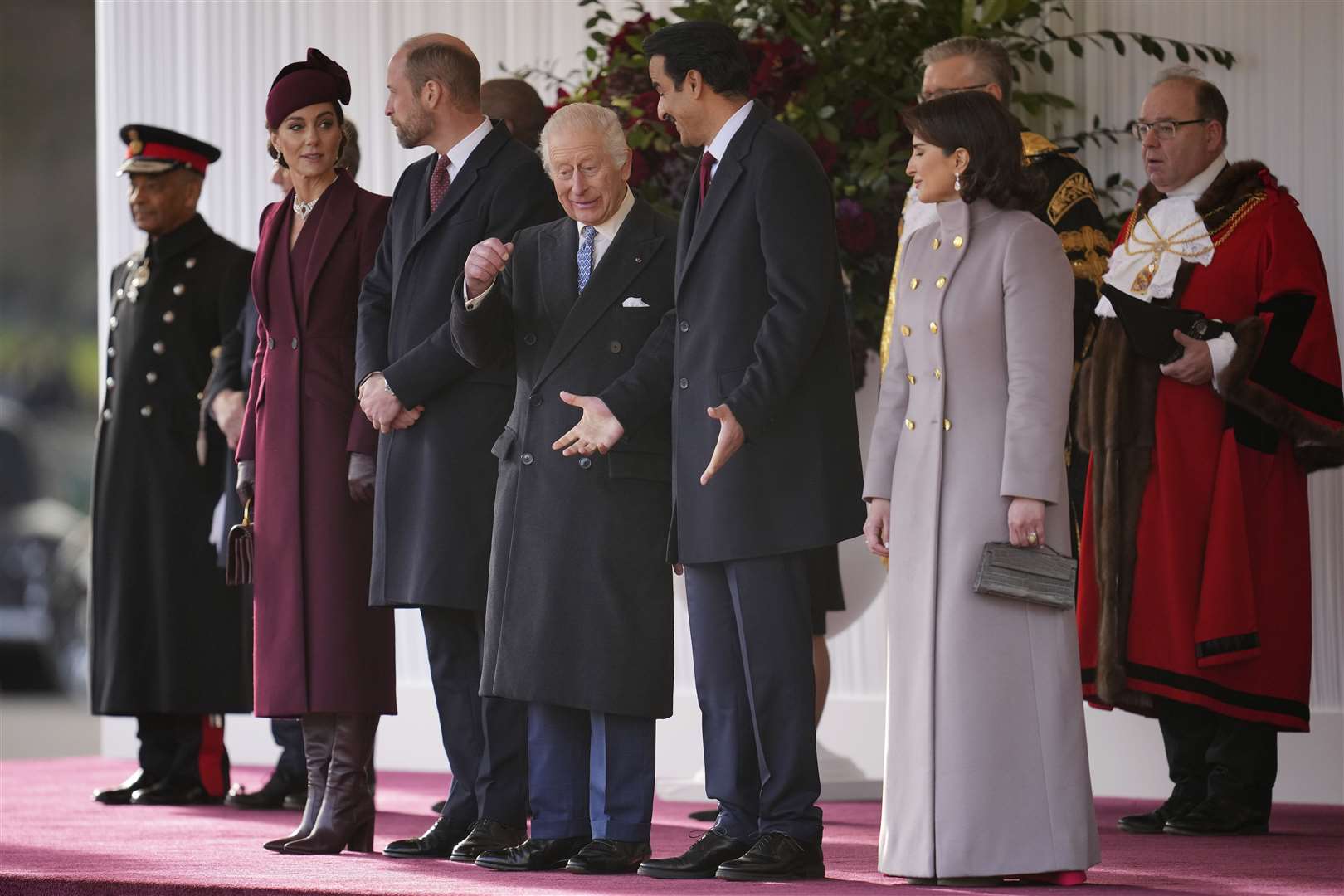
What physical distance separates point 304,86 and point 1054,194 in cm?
165

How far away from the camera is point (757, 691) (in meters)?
3.48

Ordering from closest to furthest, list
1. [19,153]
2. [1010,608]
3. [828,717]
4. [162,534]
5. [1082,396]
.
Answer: [1010,608], [1082,396], [162,534], [828,717], [19,153]

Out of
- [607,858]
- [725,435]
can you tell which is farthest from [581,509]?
[607,858]

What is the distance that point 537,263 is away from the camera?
3795mm

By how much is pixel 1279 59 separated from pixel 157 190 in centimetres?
303

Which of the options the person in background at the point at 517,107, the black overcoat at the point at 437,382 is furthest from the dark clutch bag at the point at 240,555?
the person in background at the point at 517,107

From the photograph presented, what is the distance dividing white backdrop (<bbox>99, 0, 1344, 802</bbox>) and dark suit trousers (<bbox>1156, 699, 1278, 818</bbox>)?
72 centimetres

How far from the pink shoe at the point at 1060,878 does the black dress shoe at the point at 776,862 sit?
0.37 metres

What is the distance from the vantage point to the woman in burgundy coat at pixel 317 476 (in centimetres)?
393

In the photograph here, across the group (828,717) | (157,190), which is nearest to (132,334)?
(157,190)

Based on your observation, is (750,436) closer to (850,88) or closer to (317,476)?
(317,476)

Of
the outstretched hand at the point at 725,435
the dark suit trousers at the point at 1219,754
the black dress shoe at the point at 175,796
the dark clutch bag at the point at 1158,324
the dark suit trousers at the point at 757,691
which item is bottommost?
the black dress shoe at the point at 175,796

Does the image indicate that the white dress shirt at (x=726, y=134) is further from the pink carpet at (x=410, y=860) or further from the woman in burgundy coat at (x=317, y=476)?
the pink carpet at (x=410, y=860)

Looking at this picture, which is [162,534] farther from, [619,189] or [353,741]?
[619,189]
